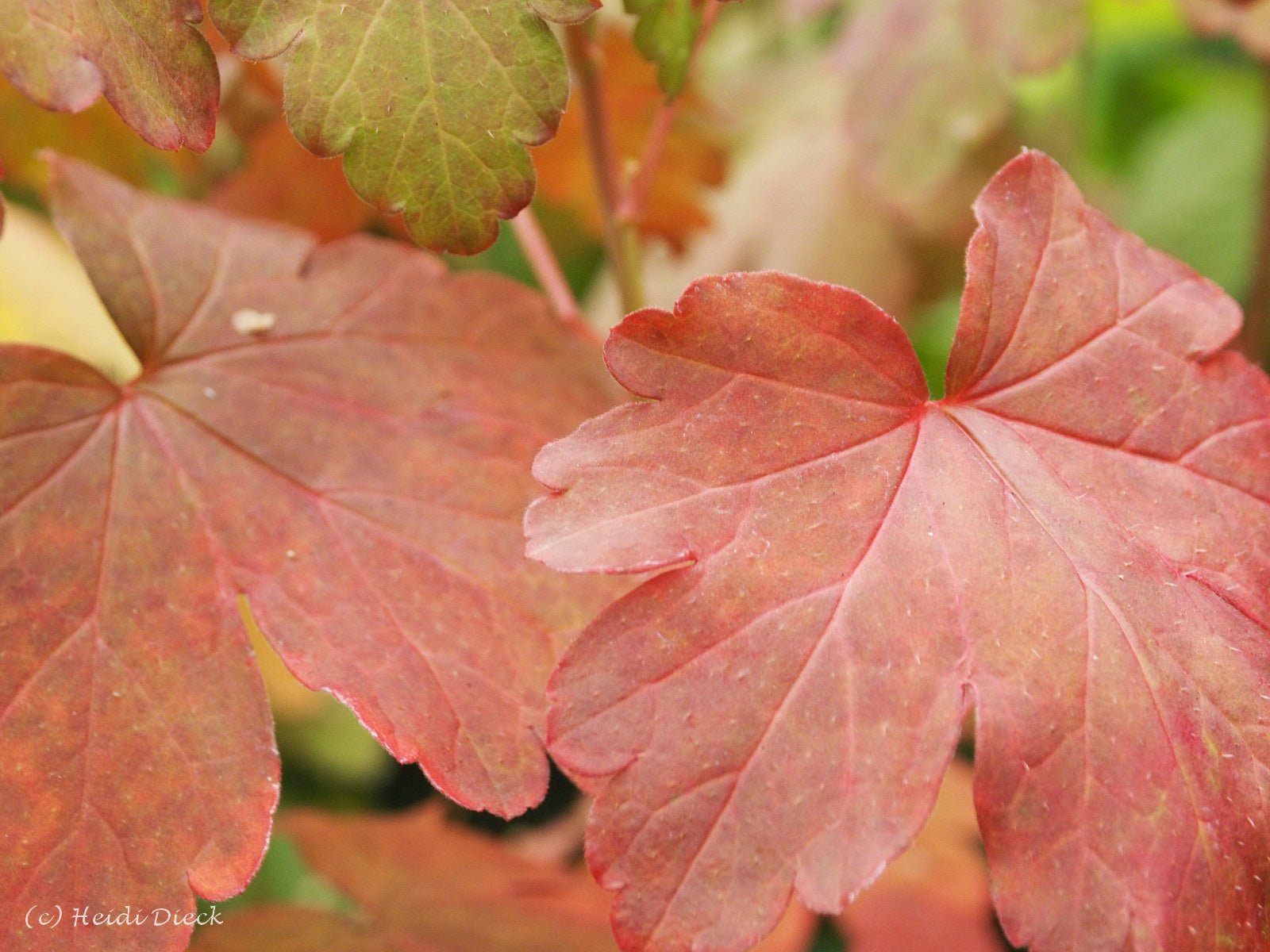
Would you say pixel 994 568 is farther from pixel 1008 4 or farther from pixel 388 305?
pixel 1008 4

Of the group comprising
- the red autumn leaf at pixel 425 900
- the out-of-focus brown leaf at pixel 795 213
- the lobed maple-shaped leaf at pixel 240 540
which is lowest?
the red autumn leaf at pixel 425 900

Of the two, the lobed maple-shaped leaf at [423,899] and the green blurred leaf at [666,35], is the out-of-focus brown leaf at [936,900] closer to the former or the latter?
the lobed maple-shaped leaf at [423,899]

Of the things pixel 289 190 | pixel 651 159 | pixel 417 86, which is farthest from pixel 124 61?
pixel 289 190

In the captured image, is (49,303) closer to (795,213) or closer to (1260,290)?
(795,213)

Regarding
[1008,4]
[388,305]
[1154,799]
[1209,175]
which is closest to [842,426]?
[1154,799]

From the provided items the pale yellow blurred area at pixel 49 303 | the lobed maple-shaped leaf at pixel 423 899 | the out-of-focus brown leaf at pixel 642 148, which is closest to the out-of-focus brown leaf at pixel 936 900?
the lobed maple-shaped leaf at pixel 423 899

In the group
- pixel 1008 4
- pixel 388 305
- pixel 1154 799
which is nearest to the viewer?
pixel 1154 799

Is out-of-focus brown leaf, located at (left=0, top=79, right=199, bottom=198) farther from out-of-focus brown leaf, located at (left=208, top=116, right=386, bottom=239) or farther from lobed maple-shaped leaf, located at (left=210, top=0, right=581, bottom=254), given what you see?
lobed maple-shaped leaf, located at (left=210, top=0, right=581, bottom=254)
